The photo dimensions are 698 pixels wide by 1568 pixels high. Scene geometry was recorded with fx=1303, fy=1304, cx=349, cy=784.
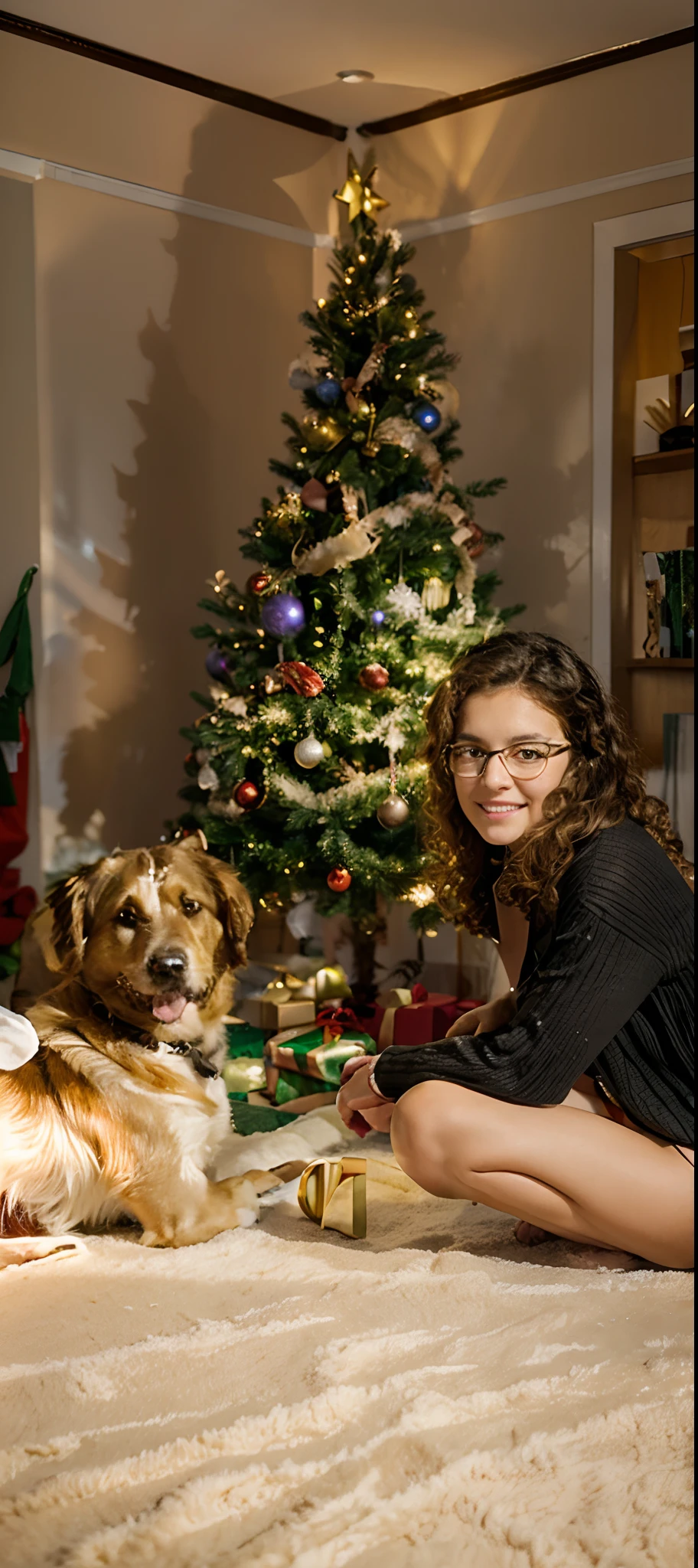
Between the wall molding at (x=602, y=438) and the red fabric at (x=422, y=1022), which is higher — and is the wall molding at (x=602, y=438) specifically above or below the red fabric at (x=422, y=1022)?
above

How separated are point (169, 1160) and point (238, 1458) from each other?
715mm

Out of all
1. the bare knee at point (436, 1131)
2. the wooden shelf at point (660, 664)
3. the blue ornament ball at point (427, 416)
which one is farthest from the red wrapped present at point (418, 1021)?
the blue ornament ball at point (427, 416)

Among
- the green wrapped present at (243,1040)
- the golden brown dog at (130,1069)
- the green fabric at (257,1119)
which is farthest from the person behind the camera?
the green wrapped present at (243,1040)

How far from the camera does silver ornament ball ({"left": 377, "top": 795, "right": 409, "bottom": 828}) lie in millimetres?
3291

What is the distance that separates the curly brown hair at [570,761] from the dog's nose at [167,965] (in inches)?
21.9

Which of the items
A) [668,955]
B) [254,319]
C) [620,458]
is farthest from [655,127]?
[668,955]

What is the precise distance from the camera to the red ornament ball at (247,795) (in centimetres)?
342

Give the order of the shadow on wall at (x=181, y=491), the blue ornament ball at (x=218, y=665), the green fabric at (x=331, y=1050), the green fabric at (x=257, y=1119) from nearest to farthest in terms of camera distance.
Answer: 1. the green fabric at (x=257, y=1119)
2. the green fabric at (x=331, y=1050)
3. the blue ornament ball at (x=218, y=665)
4. the shadow on wall at (x=181, y=491)

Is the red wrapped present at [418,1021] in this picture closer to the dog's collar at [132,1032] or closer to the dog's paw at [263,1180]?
the dog's paw at [263,1180]

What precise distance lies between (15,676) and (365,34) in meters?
2.14

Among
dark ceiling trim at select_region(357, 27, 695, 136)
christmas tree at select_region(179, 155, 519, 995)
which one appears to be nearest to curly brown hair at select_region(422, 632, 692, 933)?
christmas tree at select_region(179, 155, 519, 995)

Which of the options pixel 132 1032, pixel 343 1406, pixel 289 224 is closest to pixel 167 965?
pixel 132 1032

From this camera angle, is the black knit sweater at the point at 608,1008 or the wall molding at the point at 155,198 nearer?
the black knit sweater at the point at 608,1008

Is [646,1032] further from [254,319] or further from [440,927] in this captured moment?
[254,319]
